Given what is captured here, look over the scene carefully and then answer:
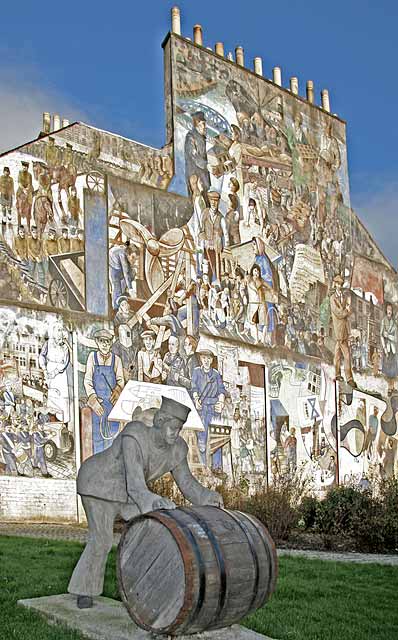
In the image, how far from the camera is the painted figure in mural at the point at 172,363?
18656 mm

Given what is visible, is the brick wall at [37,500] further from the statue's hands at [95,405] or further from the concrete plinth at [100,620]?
the concrete plinth at [100,620]

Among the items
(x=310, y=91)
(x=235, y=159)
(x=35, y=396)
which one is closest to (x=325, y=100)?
(x=310, y=91)

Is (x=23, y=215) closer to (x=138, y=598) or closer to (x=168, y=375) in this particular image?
(x=168, y=375)

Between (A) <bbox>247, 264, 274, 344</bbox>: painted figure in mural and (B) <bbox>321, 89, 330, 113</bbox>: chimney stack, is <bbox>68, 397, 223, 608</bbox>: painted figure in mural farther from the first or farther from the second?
(B) <bbox>321, 89, 330, 113</bbox>: chimney stack

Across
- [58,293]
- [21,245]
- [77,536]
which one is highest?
[21,245]

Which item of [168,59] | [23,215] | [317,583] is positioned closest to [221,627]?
[317,583]

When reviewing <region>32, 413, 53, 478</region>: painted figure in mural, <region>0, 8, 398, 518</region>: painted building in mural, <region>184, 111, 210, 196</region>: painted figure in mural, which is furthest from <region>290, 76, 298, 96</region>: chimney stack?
<region>32, 413, 53, 478</region>: painted figure in mural

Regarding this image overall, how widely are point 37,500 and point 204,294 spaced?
21.9ft

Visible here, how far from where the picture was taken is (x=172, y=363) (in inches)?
741

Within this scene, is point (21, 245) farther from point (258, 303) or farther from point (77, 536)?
point (258, 303)

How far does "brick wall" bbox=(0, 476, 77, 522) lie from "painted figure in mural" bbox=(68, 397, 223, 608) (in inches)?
382

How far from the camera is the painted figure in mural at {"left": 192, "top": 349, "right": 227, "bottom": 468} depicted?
19219 mm

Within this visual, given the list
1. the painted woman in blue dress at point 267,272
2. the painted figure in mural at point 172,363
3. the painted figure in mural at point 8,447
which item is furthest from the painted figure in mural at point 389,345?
the painted figure in mural at point 8,447

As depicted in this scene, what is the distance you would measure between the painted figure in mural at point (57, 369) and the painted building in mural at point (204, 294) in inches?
1.2
